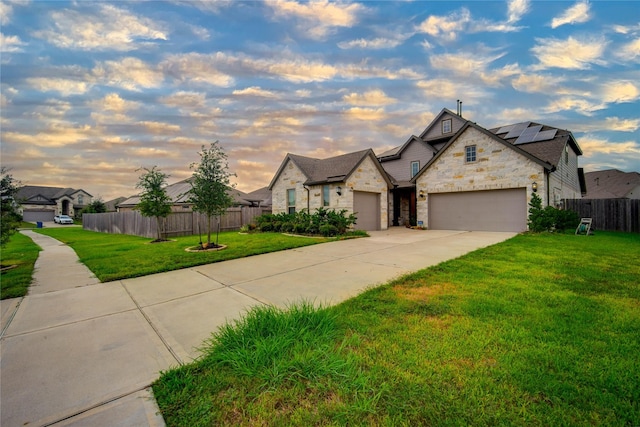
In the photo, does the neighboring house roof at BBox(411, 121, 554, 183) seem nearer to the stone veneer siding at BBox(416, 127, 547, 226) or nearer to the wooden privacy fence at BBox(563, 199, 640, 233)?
the stone veneer siding at BBox(416, 127, 547, 226)

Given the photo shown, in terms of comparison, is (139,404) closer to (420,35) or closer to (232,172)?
(232,172)

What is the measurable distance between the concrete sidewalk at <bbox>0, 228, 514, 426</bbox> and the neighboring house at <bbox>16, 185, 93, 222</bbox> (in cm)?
5990

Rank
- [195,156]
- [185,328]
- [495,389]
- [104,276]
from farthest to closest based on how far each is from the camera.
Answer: [195,156] → [104,276] → [185,328] → [495,389]

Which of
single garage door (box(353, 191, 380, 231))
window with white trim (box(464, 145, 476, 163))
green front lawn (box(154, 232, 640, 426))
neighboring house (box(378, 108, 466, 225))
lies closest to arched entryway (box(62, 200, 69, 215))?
neighboring house (box(378, 108, 466, 225))

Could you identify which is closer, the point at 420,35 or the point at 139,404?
the point at 139,404

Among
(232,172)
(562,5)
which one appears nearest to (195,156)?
(232,172)

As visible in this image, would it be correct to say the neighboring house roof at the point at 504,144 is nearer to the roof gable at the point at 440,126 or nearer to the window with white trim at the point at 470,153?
the window with white trim at the point at 470,153

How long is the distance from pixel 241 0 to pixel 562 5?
10.1 meters

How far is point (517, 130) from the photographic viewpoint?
56.3 ft

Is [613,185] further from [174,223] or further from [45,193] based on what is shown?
[45,193]

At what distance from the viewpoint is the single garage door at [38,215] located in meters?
45.8

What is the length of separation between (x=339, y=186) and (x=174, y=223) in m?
10.4

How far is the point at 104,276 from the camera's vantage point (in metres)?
5.55

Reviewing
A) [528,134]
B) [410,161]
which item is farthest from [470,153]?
[410,161]
